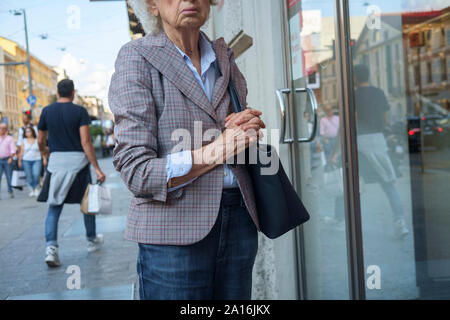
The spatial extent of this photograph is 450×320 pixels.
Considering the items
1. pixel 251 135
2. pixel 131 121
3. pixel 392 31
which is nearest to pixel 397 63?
pixel 392 31

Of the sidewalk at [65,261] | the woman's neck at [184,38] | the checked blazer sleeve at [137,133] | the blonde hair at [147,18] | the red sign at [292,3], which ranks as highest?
the red sign at [292,3]

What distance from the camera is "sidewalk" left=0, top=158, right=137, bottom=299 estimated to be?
4078mm

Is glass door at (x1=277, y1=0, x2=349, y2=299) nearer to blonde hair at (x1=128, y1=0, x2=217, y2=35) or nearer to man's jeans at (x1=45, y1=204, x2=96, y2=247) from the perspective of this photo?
blonde hair at (x1=128, y1=0, x2=217, y2=35)

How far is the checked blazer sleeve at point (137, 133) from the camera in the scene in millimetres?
1425

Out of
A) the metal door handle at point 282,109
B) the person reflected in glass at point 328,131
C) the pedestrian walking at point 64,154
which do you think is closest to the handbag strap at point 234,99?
the metal door handle at point 282,109

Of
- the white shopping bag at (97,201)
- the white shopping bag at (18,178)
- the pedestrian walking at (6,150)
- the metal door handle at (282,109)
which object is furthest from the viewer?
the pedestrian walking at (6,150)

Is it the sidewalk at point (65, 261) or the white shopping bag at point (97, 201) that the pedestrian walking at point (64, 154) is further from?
the sidewalk at point (65, 261)

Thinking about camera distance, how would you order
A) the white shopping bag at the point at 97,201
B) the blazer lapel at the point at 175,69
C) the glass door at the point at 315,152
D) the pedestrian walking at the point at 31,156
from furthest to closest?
1. the pedestrian walking at the point at 31,156
2. the white shopping bag at the point at 97,201
3. the glass door at the point at 315,152
4. the blazer lapel at the point at 175,69

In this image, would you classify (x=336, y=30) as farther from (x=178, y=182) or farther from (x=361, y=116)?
(x=178, y=182)

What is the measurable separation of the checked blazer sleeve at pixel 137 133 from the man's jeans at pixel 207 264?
205 mm

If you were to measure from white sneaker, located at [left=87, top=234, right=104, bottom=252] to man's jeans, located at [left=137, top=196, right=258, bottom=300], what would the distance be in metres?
4.07

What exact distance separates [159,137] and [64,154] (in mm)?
3977

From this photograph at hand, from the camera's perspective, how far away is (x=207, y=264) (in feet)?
5.16

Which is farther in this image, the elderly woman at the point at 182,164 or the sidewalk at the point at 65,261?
the sidewalk at the point at 65,261
